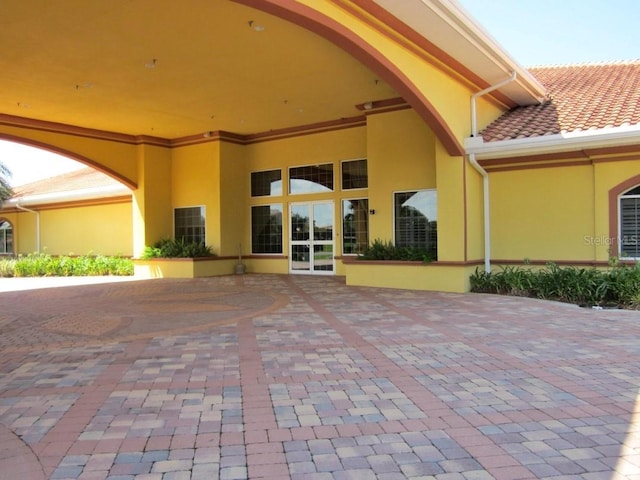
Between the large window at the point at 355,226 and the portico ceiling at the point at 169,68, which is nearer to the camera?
the portico ceiling at the point at 169,68

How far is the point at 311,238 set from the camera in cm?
1612

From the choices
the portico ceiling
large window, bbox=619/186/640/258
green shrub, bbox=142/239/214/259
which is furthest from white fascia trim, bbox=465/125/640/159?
green shrub, bbox=142/239/214/259

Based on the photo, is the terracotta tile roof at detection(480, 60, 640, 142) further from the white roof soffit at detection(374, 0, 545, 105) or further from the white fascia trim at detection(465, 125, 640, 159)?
the white roof soffit at detection(374, 0, 545, 105)

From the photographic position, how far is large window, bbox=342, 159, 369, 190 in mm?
15055

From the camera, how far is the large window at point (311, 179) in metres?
15.8

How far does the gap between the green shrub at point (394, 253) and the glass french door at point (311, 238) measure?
9.28 ft

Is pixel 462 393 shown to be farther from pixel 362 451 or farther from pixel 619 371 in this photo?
pixel 619 371

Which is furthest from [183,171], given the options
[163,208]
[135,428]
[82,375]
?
[135,428]

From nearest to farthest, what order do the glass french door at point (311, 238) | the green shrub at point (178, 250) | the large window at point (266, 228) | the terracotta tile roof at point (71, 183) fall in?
the glass french door at point (311, 238) < the green shrub at point (178, 250) < the large window at point (266, 228) < the terracotta tile roof at point (71, 183)

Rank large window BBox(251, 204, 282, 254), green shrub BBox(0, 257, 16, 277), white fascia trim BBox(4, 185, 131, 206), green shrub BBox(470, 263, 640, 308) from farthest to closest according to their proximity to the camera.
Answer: white fascia trim BBox(4, 185, 131, 206), green shrub BBox(0, 257, 16, 277), large window BBox(251, 204, 282, 254), green shrub BBox(470, 263, 640, 308)

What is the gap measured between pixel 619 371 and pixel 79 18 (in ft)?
29.0

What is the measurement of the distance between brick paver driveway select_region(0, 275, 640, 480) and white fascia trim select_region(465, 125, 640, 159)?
3692 mm

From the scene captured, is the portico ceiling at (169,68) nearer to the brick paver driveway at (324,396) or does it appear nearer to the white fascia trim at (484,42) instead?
the white fascia trim at (484,42)

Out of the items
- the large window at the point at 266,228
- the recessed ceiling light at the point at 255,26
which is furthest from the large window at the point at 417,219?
the recessed ceiling light at the point at 255,26
